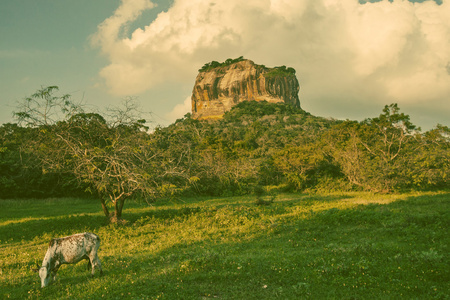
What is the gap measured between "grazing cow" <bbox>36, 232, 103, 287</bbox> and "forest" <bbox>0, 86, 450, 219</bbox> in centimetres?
731

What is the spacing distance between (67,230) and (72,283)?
844 cm

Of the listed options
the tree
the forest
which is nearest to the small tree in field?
the forest

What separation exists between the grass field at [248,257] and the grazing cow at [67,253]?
40cm

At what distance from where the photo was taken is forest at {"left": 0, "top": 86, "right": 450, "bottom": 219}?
1759cm

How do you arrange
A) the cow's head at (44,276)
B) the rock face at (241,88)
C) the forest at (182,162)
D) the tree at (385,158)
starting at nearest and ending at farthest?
the cow's head at (44,276)
the forest at (182,162)
the tree at (385,158)
the rock face at (241,88)

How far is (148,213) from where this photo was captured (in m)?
21.5

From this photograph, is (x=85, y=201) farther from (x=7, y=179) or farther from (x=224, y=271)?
(x=224, y=271)

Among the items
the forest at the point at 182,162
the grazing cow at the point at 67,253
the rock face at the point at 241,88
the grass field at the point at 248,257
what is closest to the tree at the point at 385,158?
the forest at the point at 182,162

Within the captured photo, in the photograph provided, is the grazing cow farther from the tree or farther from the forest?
the tree

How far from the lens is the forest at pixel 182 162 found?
57.7 ft

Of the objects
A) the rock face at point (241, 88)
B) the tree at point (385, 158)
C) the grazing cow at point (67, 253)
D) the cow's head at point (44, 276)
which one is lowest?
the cow's head at point (44, 276)

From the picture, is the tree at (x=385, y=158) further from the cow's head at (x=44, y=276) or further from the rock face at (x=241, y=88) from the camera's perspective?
the rock face at (x=241, y=88)

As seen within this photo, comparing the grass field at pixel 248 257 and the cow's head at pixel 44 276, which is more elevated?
the cow's head at pixel 44 276

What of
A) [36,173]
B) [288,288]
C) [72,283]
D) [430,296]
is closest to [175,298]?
[288,288]
